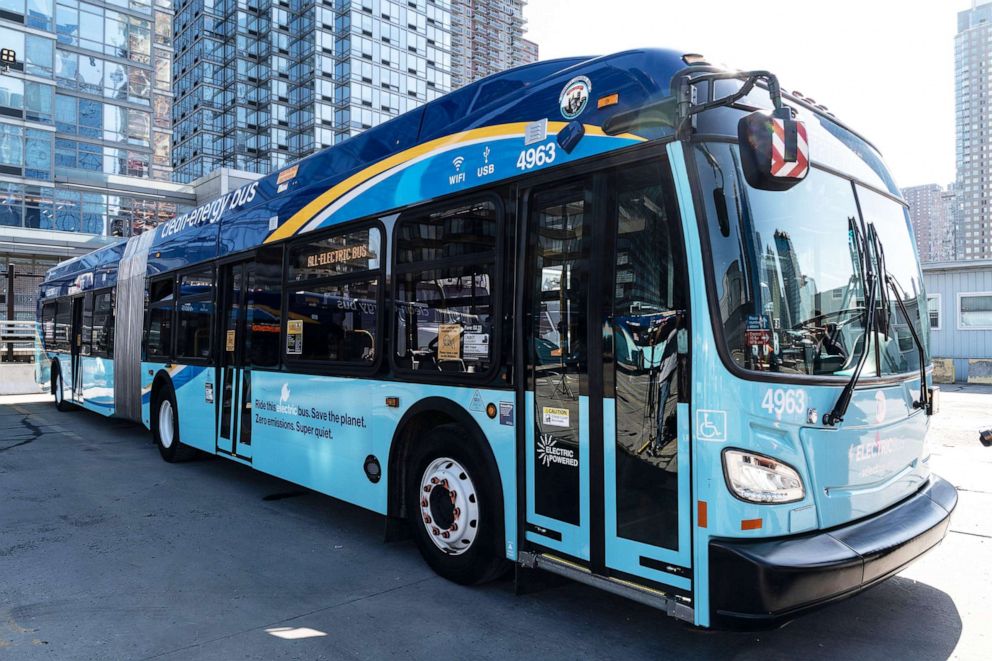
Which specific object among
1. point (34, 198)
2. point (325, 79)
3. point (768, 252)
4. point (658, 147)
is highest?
point (325, 79)

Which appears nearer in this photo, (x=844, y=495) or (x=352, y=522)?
(x=844, y=495)

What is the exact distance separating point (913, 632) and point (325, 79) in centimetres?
7572

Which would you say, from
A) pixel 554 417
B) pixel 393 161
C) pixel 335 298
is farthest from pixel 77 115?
pixel 554 417

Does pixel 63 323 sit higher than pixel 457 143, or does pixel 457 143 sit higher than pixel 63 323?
pixel 457 143

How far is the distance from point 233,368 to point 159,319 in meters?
2.72

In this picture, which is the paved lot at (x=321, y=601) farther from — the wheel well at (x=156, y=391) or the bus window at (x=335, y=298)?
the wheel well at (x=156, y=391)

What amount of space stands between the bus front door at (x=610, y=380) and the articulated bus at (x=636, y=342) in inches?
0.5

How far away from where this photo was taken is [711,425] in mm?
3145

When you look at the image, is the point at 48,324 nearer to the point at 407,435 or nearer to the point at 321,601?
the point at 407,435

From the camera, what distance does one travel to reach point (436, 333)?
4.78 meters

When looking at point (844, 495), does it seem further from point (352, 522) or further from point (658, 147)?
point (352, 522)

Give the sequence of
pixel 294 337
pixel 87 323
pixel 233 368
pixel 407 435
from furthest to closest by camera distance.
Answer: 1. pixel 87 323
2. pixel 233 368
3. pixel 294 337
4. pixel 407 435

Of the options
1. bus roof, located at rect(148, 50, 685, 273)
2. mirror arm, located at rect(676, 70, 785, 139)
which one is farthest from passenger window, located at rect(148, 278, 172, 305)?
mirror arm, located at rect(676, 70, 785, 139)

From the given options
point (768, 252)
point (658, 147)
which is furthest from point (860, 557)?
point (658, 147)
